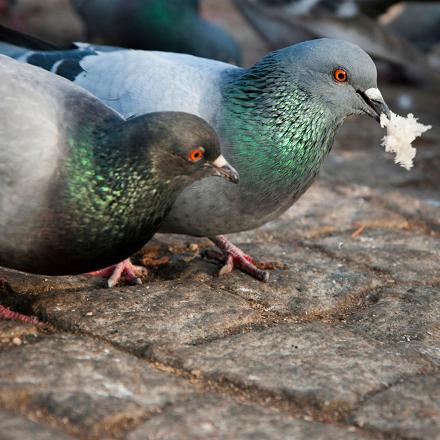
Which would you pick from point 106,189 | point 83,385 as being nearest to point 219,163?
point 106,189

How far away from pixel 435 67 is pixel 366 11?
89 centimetres

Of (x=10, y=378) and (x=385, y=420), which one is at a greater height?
(x=385, y=420)

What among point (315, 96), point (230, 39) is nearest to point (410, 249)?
point (315, 96)

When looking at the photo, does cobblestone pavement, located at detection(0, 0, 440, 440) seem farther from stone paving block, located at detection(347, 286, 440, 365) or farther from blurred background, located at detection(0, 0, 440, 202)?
blurred background, located at detection(0, 0, 440, 202)

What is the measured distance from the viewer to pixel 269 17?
8.34 metres

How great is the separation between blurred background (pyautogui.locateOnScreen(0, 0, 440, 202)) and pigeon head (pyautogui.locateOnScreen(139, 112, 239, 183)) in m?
2.54

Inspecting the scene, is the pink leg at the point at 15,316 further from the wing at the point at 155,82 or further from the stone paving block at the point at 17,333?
the wing at the point at 155,82

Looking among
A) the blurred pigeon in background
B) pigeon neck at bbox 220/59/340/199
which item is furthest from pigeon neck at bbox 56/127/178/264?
the blurred pigeon in background

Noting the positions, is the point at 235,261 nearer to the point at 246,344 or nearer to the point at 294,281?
the point at 294,281

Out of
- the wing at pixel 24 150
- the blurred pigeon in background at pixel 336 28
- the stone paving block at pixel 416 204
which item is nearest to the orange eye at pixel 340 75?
the wing at pixel 24 150

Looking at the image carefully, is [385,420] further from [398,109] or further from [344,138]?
[398,109]

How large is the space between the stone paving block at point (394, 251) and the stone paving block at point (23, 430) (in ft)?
7.02

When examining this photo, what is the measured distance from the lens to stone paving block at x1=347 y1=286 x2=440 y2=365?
3.39 metres

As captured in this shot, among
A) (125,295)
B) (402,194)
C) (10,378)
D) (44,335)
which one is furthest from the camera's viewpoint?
(402,194)
